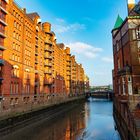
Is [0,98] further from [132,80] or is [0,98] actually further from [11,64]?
[132,80]

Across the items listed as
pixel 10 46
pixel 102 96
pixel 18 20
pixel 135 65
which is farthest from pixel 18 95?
pixel 102 96

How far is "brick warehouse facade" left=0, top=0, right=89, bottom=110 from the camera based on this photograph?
34.2 meters

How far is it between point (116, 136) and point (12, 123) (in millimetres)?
18522

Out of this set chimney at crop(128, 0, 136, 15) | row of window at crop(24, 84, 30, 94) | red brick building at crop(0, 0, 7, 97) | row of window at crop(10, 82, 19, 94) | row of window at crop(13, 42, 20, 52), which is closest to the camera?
chimney at crop(128, 0, 136, 15)

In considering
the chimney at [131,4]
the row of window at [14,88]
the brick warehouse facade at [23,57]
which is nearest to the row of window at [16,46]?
the brick warehouse facade at [23,57]

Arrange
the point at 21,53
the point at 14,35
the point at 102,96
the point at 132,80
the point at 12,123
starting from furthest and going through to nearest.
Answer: the point at 102,96, the point at 21,53, the point at 14,35, the point at 12,123, the point at 132,80

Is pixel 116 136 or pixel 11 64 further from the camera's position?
pixel 11 64

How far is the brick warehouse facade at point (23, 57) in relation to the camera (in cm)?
3425

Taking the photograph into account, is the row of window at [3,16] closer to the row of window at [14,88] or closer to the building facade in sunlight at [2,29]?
the building facade in sunlight at [2,29]

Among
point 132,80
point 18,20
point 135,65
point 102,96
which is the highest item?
point 18,20

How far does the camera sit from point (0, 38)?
3331cm

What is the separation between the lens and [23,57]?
4225 cm

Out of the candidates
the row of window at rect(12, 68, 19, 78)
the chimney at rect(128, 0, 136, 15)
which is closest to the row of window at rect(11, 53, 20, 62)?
the row of window at rect(12, 68, 19, 78)

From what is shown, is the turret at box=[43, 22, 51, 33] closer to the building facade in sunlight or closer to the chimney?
the building facade in sunlight
